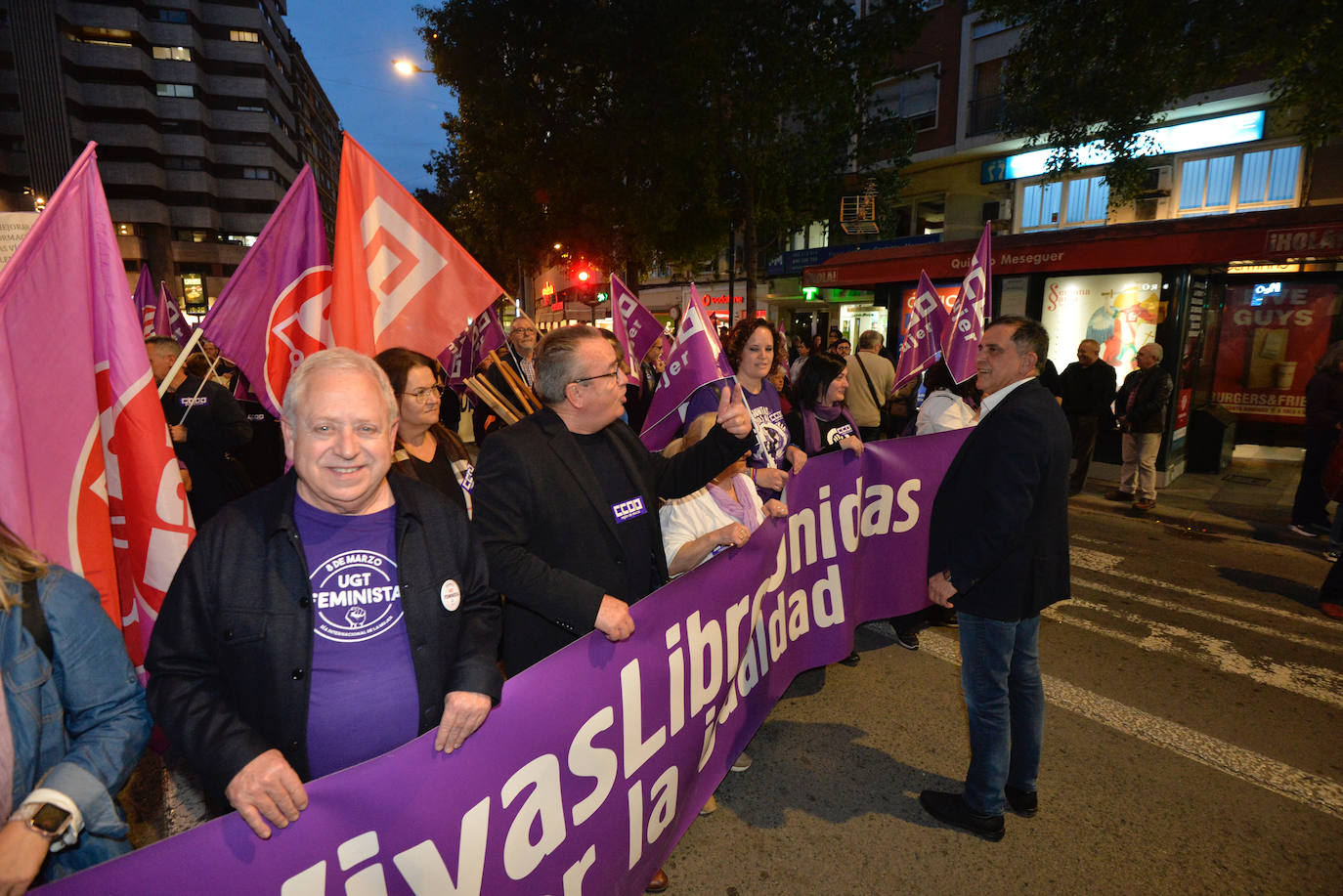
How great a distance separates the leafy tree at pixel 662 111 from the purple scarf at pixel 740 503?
40.8ft

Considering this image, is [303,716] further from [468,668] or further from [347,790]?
[468,668]

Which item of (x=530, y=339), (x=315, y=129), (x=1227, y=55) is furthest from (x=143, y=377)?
(x=315, y=129)

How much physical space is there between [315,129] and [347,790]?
11004 centimetres

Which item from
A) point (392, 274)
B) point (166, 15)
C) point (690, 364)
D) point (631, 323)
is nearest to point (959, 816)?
point (690, 364)

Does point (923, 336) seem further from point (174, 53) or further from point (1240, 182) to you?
point (174, 53)

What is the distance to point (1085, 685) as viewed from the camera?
422cm

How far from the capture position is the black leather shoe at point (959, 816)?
2.94m

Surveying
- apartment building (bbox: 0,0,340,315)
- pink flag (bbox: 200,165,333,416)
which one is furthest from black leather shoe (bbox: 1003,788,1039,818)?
apartment building (bbox: 0,0,340,315)

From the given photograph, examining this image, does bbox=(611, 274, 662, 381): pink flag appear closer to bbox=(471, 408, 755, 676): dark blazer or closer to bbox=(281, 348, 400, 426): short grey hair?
bbox=(471, 408, 755, 676): dark blazer

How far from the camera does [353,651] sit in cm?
175

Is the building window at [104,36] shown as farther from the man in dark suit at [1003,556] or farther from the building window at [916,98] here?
the man in dark suit at [1003,556]

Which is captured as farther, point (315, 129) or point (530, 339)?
point (315, 129)

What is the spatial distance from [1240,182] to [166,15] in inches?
2850

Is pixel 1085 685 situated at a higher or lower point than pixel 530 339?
lower
